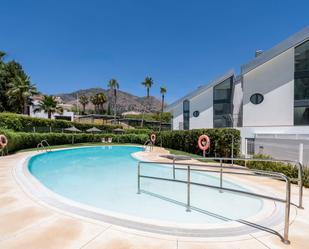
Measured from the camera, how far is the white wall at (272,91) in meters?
16.9

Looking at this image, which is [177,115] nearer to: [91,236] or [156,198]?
[156,198]

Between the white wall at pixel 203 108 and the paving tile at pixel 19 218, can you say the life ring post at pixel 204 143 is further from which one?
the paving tile at pixel 19 218

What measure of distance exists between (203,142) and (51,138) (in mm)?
17342

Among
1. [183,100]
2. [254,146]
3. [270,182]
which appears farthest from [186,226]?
[183,100]

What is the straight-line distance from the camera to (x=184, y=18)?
18.1m

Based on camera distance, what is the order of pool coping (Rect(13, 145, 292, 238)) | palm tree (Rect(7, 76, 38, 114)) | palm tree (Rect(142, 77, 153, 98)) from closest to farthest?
pool coping (Rect(13, 145, 292, 238)) < palm tree (Rect(7, 76, 38, 114)) < palm tree (Rect(142, 77, 153, 98))

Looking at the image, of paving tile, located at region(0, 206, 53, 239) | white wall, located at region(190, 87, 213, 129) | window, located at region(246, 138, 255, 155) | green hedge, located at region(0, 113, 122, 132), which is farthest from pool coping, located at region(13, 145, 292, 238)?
white wall, located at region(190, 87, 213, 129)

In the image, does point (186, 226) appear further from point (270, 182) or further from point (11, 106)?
point (11, 106)

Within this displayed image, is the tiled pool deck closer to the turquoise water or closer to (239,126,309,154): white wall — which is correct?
the turquoise water

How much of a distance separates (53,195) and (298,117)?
1858 centimetres

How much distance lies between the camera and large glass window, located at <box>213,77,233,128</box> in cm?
2284

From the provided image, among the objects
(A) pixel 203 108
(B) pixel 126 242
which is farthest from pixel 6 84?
(B) pixel 126 242

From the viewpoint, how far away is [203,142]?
14.0 meters

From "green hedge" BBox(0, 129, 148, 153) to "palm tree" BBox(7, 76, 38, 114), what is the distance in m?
12.9
